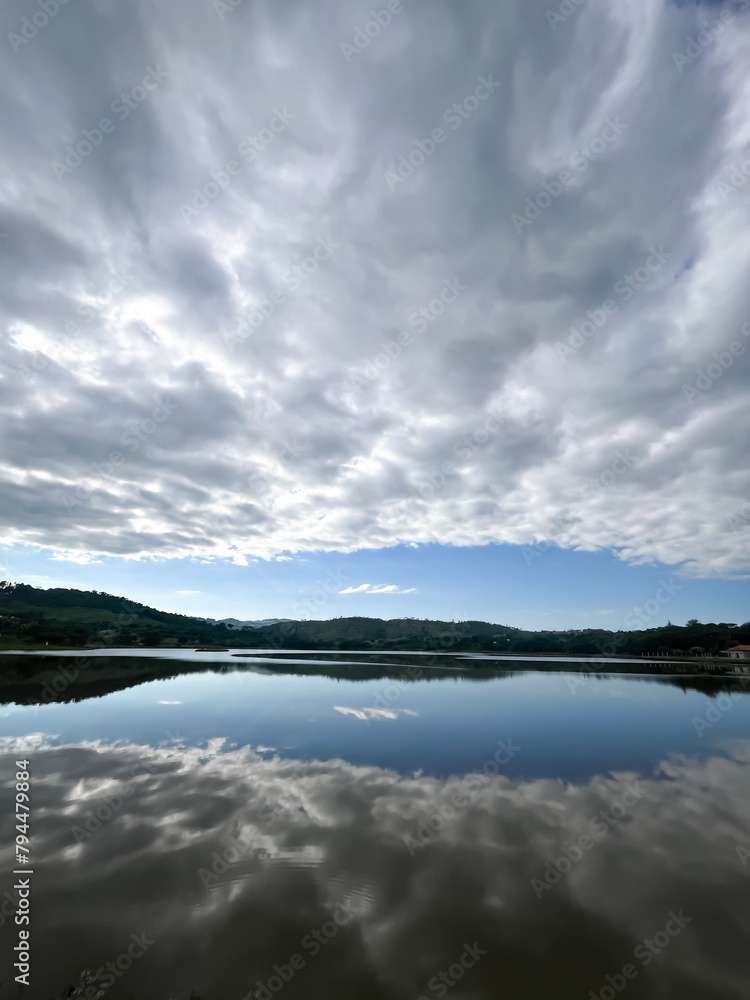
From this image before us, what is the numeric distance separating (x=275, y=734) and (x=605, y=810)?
16.1m

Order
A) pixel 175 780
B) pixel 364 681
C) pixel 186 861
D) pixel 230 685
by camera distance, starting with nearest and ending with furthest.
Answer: pixel 186 861 < pixel 175 780 < pixel 230 685 < pixel 364 681

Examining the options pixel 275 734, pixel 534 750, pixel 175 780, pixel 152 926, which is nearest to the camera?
pixel 152 926

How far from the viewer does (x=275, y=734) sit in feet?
77.5

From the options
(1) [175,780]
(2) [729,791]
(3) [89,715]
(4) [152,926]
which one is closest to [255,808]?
(1) [175,780]

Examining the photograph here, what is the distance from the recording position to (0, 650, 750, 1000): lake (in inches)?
294

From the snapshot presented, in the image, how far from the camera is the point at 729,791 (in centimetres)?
1648

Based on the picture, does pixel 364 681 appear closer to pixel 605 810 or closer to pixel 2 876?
pixel 605 810

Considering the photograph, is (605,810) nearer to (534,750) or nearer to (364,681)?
(534,750)

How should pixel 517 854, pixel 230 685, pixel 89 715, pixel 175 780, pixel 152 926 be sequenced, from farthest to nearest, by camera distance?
pixel 230 685 → pixel 89 715 → pixel 175 780 → pixel 517 854 → pixel 152 926

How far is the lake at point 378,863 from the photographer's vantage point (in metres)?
7.47

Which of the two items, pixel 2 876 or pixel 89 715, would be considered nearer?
pixel 2 876

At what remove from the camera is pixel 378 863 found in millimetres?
10883

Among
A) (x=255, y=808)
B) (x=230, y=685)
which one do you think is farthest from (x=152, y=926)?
(x=230, y=685)

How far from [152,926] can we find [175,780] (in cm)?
886
